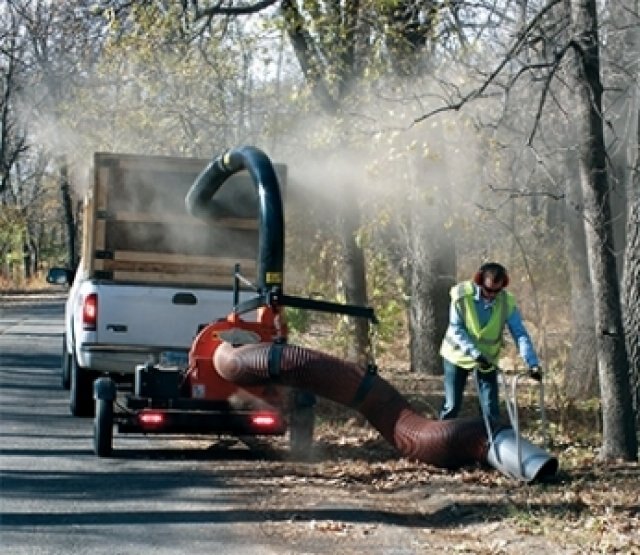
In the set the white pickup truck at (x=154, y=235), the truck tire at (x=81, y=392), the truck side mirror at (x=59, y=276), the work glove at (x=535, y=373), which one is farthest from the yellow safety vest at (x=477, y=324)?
the truck side mirror at (x=59, y=276)

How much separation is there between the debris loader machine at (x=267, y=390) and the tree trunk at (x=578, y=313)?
182 inches

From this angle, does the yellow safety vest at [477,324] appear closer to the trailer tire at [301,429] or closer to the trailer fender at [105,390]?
the trailer tire at [301,429]

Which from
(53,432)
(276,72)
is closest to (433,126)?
(53,432)

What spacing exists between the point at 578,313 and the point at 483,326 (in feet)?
20.9

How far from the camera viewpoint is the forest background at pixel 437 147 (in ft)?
37.3

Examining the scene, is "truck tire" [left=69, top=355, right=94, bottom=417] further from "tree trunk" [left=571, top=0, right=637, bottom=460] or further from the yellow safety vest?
"tree trunk" [left=571, top=0, right=637, bottom=460]

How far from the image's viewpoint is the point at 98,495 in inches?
392

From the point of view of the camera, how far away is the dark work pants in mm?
11312

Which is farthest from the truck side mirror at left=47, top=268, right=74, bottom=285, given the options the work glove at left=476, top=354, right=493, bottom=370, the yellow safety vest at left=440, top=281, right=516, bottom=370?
the work glove at left=476, top=354, right=493, bottom=370

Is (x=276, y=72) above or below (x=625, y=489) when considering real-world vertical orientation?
above

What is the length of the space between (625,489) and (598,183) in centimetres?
263

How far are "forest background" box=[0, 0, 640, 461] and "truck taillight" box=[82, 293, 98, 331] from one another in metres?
2.85

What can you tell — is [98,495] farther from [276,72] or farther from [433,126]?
[276,72]

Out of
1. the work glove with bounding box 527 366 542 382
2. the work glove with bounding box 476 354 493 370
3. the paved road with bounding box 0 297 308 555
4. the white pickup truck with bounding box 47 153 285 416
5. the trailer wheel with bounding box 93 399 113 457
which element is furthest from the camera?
the white pickup truck with bounding box 47 153 285 416
